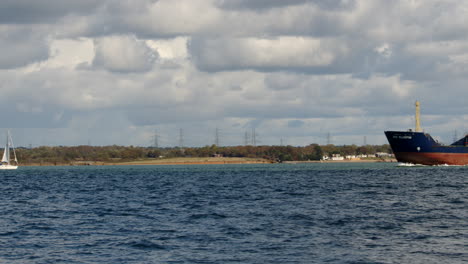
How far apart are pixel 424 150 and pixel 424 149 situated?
0.37 m

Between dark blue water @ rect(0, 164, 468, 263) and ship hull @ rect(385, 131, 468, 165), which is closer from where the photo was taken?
dark blue water @ rect(0, 164, 468, 263)

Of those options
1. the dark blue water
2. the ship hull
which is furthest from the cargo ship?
the dark blue water

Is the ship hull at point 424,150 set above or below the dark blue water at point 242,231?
above

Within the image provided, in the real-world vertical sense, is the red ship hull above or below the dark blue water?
above

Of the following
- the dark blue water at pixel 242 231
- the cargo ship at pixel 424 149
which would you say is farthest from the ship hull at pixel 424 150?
the dark blue water at pixel 242 231

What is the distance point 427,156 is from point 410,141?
5.99m

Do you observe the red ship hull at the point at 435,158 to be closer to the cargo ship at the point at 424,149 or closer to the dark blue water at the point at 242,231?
the cargo ship at the point at 424,149

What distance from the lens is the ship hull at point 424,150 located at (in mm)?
157000

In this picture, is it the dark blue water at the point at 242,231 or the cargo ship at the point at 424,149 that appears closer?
the dark blue water at the point at 242,231

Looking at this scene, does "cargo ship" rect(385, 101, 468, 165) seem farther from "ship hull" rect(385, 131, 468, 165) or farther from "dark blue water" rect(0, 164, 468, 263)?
"dark blue water" rect(0, 164, 468, 263)

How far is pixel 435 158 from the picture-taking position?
159 m

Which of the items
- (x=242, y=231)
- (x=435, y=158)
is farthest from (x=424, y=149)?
(x=242, y=231)

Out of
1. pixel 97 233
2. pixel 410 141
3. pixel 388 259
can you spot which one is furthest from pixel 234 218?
pixel 410 141

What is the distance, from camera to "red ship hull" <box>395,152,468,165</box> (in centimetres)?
15862
